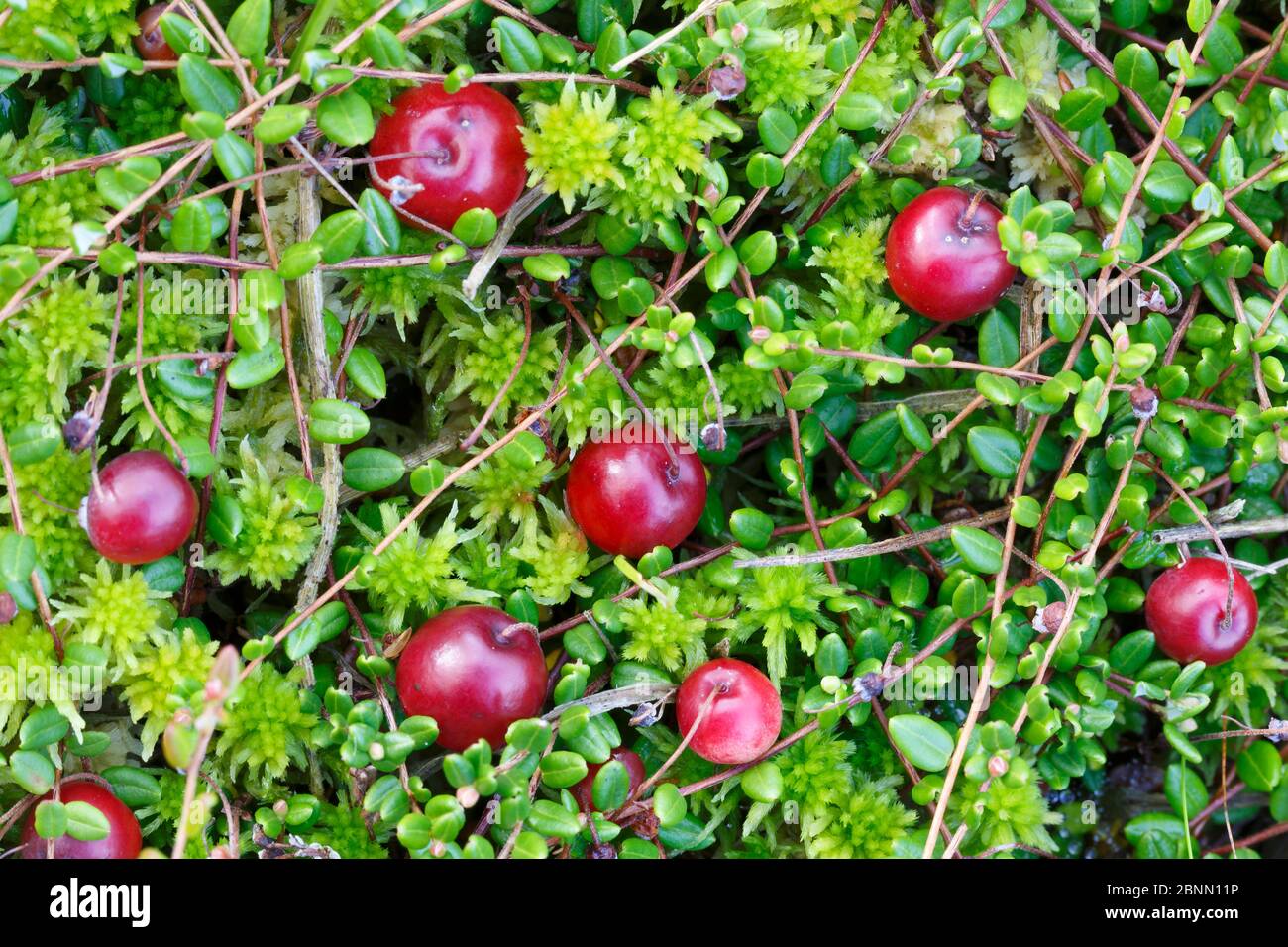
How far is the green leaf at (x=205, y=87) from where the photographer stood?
190 centimetres

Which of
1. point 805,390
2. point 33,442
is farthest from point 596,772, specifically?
point 33,442

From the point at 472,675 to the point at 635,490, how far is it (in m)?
0.49

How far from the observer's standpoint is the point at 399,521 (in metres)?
2.26

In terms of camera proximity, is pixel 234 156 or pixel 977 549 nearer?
pixel 234 156

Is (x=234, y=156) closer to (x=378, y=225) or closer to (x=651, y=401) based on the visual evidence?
(x=378, y=225)

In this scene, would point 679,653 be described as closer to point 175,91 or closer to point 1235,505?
point 1235,505

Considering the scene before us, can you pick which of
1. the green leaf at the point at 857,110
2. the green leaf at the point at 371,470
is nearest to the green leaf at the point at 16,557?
the green leaf at the point at 371,470

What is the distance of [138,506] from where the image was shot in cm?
193

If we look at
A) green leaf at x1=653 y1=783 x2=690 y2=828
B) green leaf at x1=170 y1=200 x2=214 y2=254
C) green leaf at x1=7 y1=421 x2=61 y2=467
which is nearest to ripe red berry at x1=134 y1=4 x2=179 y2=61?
green leaf at x1=170 y1=200 x2=214 y2=254

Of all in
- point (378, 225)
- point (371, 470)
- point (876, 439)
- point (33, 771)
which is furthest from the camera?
point (876, 439)

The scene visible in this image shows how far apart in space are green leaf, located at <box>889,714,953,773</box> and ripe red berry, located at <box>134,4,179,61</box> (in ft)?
6.52

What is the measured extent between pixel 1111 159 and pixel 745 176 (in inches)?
30.3
